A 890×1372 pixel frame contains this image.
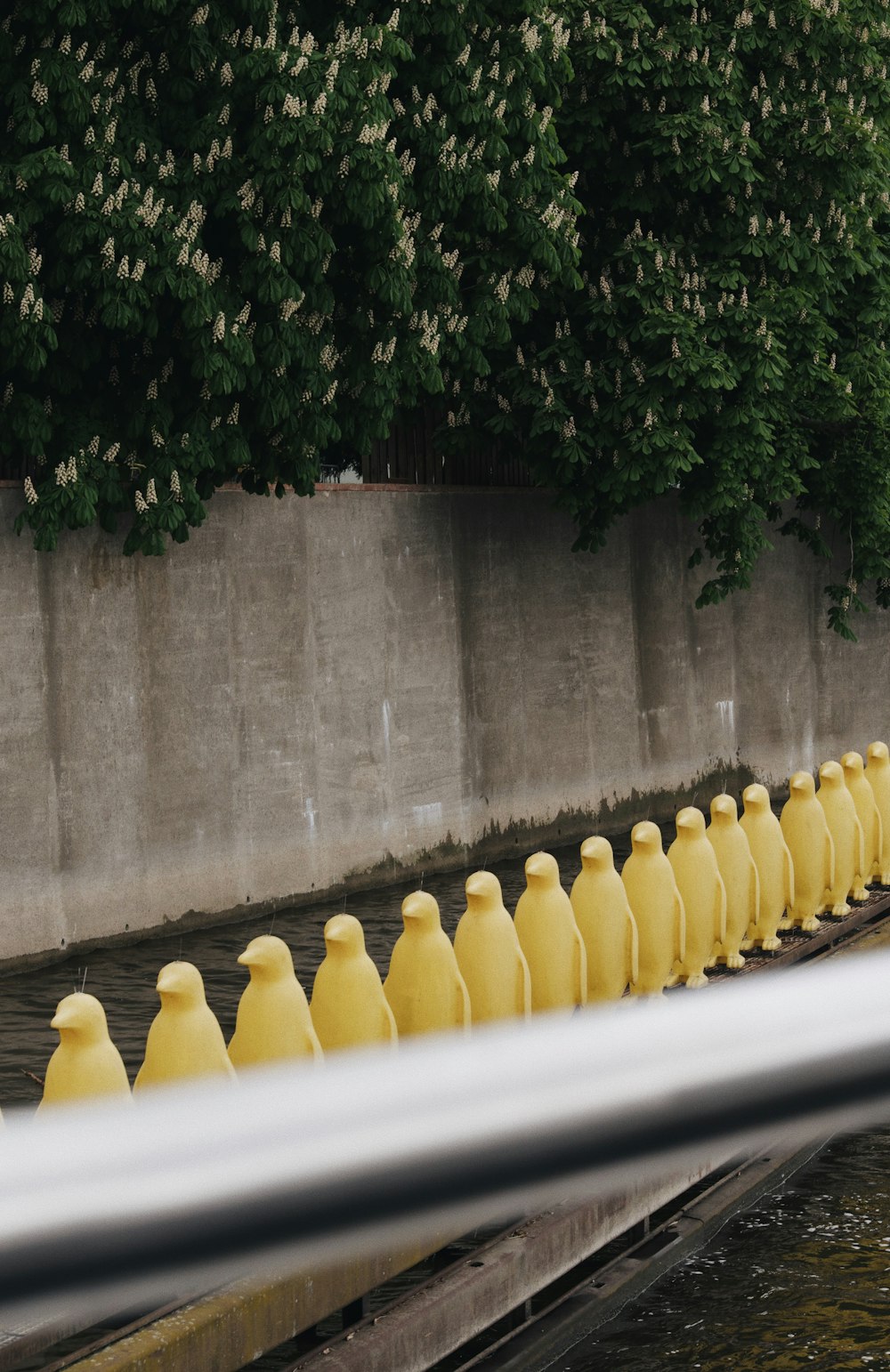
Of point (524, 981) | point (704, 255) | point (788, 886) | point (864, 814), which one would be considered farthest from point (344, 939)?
point (704, 255)

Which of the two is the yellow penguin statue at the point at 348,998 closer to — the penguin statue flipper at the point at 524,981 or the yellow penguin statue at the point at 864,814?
the penguin statue flipper at the point at 524,981

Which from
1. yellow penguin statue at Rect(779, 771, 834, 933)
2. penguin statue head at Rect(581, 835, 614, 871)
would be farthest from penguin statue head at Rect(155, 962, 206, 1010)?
yellow penguin statue at Rect(779, 771, 834, 933)

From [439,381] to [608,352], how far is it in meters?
2.54

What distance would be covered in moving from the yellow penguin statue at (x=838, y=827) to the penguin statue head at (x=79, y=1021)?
18.2 ft

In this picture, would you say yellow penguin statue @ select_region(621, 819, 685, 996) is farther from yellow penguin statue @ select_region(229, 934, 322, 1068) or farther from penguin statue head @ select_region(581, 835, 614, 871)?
yellow penguin statue @ select_region(229, 934, 322, 1068)

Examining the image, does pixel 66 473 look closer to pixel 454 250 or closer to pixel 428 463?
pixel 454 250

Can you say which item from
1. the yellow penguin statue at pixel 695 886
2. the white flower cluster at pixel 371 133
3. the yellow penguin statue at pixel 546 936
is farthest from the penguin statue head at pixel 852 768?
the white flower cluster at pixel 371 133

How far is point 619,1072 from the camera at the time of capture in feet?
1.55

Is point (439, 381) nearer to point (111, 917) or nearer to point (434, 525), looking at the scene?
point (434, 525)

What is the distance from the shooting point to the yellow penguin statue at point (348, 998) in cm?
569

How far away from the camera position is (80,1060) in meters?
4.79

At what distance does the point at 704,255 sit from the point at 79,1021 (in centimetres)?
1013

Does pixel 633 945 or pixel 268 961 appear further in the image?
pixel 633 945

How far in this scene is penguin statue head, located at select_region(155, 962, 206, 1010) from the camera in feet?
16.6
